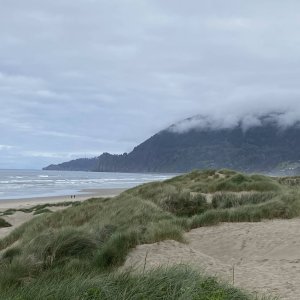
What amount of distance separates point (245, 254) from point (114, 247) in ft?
10.6

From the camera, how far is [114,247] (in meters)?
9.43

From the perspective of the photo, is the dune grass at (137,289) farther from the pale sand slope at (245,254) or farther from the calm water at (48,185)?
the calm water at (48,185)

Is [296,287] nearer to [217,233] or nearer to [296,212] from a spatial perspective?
[217,233]

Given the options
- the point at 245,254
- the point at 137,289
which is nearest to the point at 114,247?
the point at 245,254

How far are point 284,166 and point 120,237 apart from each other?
542ft

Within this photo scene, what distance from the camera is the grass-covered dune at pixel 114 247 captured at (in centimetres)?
528

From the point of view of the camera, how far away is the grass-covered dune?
208 inches

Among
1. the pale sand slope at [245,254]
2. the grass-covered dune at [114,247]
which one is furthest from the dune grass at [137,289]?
the pale sand slope at [245,254]

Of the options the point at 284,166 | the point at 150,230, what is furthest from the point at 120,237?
the point at 284,166

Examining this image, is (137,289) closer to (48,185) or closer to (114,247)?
(114,247)

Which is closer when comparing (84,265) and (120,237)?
(84,265)

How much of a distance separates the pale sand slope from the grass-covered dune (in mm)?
523

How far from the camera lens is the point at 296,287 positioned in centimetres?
718

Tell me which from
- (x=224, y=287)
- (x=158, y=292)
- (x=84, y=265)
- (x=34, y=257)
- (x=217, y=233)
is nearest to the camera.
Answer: (x=158, y=292)
